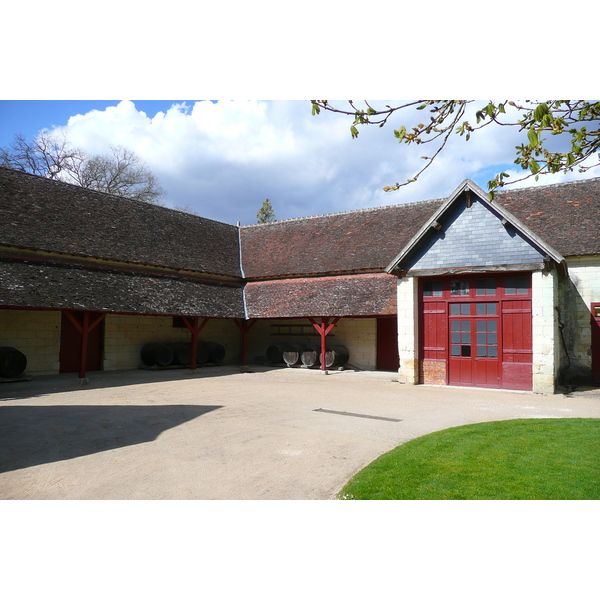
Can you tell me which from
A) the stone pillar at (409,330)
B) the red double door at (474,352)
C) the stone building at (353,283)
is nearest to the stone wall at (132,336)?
the stone building at (353,283)

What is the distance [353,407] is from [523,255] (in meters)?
6.03

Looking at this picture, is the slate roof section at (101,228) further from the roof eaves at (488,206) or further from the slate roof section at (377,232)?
the roof eaves at (488,206)

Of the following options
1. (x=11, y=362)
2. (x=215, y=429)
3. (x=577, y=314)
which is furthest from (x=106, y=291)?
(x=577, y=314)

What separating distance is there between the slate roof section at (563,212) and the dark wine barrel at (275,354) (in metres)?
9.66

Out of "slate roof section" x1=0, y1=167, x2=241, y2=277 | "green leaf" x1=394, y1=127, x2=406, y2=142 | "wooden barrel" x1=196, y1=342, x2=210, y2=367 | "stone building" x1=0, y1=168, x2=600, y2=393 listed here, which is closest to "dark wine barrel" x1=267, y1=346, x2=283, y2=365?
"stone building" x1=0, y1=168, x2=600, y2=393

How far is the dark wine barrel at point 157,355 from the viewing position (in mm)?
17547

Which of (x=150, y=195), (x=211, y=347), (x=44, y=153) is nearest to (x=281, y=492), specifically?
(x=211, y=347)

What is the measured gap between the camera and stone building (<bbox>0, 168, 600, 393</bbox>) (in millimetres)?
12898

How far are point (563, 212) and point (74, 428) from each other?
1449 cm

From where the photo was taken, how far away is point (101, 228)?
16.6 m

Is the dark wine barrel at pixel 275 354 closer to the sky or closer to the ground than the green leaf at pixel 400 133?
closer to the ground

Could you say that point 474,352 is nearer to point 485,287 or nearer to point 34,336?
point 485,287

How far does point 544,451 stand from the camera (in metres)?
6.38

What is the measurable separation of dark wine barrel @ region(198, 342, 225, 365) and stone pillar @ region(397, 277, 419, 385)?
8035mm
